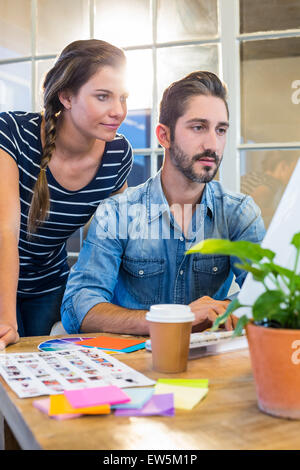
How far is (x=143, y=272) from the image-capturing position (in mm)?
1544

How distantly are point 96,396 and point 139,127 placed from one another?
78.8 inches

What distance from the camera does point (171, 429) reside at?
0.62 m

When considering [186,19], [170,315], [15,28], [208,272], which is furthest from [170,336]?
[15,28]

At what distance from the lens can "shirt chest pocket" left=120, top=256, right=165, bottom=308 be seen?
5.06ft

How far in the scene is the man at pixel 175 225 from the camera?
150cm

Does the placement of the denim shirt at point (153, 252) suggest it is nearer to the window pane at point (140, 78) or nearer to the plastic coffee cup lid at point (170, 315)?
the plastic coffee cup lid at point (170, 315)

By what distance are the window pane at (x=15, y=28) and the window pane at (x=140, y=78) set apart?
24.4 inches

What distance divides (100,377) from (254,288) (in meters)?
0.28

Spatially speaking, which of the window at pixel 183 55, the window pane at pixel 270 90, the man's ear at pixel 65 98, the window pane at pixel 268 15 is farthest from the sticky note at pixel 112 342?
the window pane at pixel 268 15

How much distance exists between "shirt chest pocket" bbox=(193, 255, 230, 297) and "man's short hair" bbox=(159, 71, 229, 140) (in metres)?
0.45

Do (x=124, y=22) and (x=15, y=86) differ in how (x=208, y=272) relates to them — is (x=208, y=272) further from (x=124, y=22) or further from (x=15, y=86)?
(x=15, y=86)

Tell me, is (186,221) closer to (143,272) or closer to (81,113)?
(143,272)

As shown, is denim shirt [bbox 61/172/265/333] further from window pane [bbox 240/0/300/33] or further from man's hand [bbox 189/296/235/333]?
window pane [bbox 240/0/300/33]
